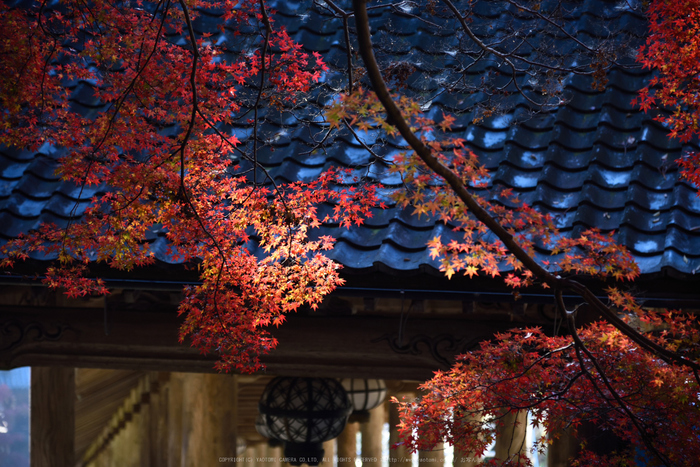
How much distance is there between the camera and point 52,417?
5.04 m

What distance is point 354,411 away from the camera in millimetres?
4945

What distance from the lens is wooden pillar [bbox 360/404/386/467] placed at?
7.68 metres

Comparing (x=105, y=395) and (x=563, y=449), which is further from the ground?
(x=563, y=449)

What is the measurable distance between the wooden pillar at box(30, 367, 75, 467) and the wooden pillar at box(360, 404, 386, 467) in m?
3.69

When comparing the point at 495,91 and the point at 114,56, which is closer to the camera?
the point at 114,56

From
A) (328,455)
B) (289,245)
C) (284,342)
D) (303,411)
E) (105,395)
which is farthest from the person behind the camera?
(328,455)

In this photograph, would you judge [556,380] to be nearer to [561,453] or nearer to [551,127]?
[561,453]

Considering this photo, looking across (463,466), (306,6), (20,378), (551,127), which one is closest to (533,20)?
(551,127)

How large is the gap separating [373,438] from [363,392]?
3279 mm

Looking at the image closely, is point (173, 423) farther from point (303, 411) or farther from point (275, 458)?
point (275, 458)

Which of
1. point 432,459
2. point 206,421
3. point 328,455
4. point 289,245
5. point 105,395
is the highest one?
point 289,245

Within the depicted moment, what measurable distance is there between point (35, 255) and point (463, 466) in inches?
183

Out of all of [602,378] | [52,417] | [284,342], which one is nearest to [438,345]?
[284,342]

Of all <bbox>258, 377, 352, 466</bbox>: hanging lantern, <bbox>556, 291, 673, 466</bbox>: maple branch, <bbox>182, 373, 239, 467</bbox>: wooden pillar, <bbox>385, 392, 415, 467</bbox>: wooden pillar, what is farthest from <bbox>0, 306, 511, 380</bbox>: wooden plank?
<bbox>385, 392, 415, 467</bbox>: wooden pillar
